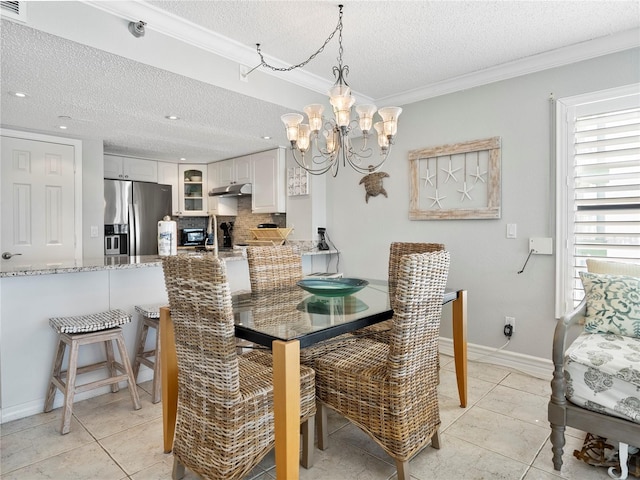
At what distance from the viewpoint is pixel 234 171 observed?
17.6ft

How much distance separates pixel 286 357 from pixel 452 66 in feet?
9.15

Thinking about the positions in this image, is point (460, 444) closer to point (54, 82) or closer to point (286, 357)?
point (286, 357)

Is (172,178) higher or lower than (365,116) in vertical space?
higher

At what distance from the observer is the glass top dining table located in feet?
4.64

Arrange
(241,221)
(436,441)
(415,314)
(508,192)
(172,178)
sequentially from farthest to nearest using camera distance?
(241,221)
(172,178)
(508,192)
(436,441)
(415,314)

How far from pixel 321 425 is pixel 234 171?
4.06m

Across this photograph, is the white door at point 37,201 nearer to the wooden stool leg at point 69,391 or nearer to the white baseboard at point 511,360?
the wooden stool leg at point 69,391

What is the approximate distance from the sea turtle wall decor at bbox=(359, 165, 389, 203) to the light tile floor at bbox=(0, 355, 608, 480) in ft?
6.86

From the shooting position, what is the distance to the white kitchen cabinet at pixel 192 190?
18.7ft

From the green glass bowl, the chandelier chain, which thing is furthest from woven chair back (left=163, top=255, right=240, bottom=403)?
the chandelier chain


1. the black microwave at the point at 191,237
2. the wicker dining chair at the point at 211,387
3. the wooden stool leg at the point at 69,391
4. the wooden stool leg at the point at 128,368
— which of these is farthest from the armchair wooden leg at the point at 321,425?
the black microwave at the point at 191,237

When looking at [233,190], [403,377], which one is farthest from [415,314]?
[233,190]

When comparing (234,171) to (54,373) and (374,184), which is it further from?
(54,373)

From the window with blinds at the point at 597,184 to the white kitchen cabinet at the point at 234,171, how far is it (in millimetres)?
3597
